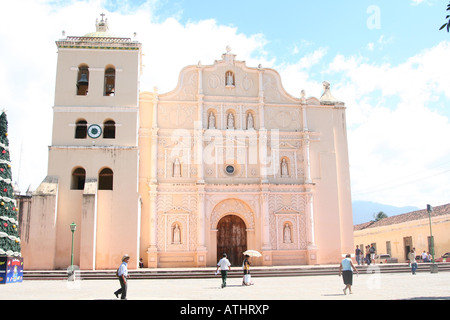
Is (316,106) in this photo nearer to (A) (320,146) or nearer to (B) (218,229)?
(A) (320,146)

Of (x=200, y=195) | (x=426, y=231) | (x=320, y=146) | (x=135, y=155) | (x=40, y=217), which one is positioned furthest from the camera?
(x=426, y=231)

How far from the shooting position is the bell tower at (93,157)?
2442cm

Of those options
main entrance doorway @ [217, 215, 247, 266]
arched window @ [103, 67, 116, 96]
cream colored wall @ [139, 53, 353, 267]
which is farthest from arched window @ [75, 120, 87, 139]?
main entrance doorway @ [217, 215, 247, 266]

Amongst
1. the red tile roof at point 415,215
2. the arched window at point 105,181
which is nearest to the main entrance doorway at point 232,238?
the arched window at point 105,181

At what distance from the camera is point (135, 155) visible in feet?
85.5

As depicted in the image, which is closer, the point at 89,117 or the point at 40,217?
the point at 40,217

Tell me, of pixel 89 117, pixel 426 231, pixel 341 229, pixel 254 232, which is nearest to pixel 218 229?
pixel 254 232

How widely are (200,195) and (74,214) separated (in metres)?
6.90

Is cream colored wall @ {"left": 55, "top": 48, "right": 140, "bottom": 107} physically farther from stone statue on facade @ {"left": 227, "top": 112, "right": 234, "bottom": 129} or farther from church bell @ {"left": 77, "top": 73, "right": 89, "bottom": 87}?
stone statue on facade @ {"left": 227, "top": 112, "right": 234, "bottom": 129}

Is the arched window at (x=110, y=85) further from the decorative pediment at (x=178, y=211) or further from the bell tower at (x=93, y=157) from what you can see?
the decorative pediment at (x=178, y=211)

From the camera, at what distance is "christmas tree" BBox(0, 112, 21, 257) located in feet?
65.6

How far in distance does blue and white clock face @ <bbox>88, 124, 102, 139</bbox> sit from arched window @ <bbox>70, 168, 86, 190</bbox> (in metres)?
1.92

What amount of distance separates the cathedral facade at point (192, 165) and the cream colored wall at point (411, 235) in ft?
33.0

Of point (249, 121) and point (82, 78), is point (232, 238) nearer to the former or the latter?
point (249, 121)
